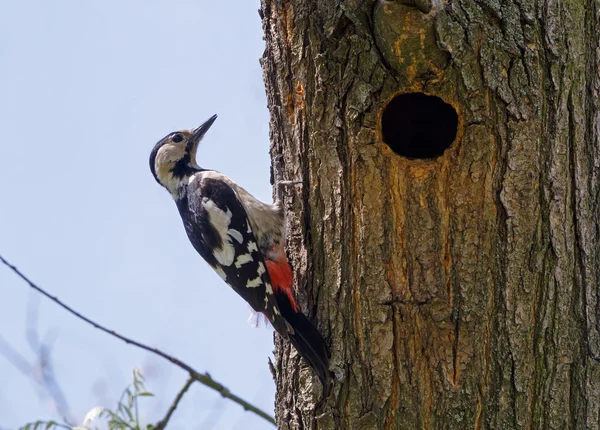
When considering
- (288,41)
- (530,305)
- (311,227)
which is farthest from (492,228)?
(288,41)

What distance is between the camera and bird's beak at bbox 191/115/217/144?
4.71 m

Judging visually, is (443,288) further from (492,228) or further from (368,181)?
(368,181)

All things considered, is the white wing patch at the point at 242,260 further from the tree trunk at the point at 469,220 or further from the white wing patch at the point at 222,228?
the tree trunk at the point at 469,220

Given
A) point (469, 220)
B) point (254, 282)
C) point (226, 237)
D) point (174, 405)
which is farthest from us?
point (226, 237)

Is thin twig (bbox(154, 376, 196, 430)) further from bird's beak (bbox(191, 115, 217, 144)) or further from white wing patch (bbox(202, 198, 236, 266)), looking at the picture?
bird's beak (bbox(191, 115, 217, 144))

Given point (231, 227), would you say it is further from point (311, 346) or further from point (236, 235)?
point (311, 346)

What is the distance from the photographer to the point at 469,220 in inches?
98.0

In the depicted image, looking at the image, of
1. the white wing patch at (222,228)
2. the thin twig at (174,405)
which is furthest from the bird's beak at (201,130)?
the thin twig at (174,405)

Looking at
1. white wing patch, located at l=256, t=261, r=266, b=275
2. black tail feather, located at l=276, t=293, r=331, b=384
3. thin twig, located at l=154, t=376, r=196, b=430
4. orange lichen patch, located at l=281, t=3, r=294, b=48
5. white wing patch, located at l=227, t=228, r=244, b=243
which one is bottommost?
thin twig, located at l=154, t=376, r=196, b=430

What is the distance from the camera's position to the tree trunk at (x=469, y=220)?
8.00 ft

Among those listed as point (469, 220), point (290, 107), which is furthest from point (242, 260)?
point (469, 220)

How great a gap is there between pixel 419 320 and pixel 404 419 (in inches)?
15.0

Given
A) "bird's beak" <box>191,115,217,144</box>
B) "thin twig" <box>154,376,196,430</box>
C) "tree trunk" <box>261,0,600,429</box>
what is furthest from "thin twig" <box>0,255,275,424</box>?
"bird's beak" <box>191,115,217,144</box>

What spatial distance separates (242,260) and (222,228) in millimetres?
269
